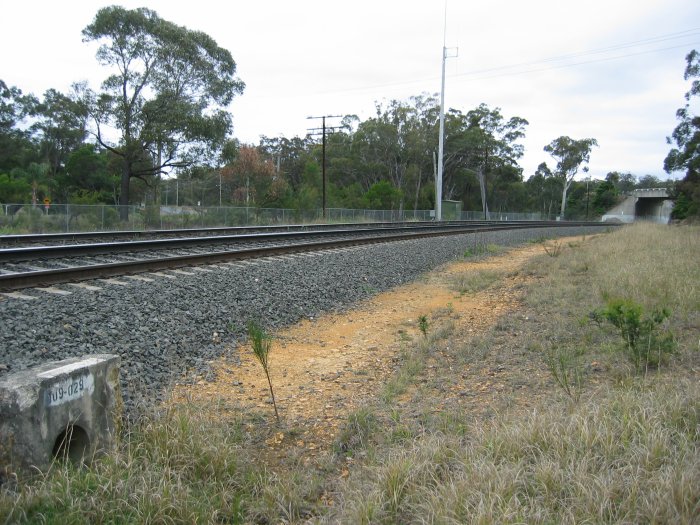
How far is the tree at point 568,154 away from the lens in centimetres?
9562

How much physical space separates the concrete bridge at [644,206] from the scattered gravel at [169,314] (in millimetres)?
Answer: 93120

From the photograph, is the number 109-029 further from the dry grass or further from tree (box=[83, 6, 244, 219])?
tree (box=[83, 6, 244, 219])

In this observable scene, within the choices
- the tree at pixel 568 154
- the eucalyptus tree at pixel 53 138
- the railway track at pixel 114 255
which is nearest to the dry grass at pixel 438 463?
the railway track at pixel 114 255

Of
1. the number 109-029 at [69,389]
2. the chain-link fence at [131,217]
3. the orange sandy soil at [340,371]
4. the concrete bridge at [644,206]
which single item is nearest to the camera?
the number 109-029 at [69,389]

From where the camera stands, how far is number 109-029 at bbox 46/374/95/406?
131 inches

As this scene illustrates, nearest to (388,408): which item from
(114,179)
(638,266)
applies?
(638,266)

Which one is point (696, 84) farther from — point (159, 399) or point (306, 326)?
point (159, 399)

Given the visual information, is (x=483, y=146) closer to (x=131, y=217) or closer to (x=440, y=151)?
(x=440, y=151)

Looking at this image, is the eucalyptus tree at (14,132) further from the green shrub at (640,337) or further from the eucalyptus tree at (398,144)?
the green shrub at (640,337)

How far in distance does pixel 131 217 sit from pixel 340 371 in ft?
68.1

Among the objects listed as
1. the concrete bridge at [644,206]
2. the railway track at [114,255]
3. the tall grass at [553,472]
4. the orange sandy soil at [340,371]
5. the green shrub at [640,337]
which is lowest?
the orange sandy soil at [340,371]

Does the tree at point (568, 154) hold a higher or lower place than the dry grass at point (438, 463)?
higher

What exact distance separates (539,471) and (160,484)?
218 centimetres

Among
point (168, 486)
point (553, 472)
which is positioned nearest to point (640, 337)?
point (553, 472)
